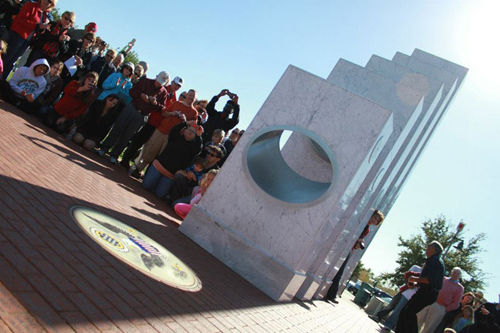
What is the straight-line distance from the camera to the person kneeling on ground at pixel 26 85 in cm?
880

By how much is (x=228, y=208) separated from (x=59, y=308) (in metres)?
4.45

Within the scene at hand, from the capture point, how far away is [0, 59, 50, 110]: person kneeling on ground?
8.80 metres

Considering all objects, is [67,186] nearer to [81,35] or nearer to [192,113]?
[192,113]

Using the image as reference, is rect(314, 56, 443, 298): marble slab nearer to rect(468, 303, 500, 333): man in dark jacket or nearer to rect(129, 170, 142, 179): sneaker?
rect(468, 303, 500, 333): man in dark jacket

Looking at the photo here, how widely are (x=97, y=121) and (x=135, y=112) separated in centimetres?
89

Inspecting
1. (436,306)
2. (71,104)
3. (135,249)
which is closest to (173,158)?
(71,104)

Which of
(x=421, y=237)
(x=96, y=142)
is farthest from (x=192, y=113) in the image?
(x=421, y=237)

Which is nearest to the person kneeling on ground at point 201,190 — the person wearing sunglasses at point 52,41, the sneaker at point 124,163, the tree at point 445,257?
the sneaker at point 124,163

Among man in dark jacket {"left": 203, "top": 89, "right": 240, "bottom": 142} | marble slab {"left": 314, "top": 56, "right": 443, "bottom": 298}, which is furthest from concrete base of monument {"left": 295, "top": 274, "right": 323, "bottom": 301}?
man in dark jacket {"left": 203, "top": 89, "right": 240, "bottom": 142}

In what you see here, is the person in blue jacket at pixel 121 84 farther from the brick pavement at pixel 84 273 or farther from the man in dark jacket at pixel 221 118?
the brick pavement at pixel 84 273

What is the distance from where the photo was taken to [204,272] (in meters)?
5.32

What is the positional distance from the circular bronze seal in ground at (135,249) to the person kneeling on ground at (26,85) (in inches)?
208

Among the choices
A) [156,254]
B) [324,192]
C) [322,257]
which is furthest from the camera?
[322,257]

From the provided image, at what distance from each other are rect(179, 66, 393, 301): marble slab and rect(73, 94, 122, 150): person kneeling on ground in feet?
12.8
